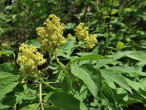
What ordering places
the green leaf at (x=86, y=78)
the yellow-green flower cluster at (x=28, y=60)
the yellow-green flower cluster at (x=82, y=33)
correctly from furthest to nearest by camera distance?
the yellow-green flower cluster at (x=82, y=33)
the yellow-green flower cluster at (x=28, y=60)
the green leaf at (x=86, y=78)

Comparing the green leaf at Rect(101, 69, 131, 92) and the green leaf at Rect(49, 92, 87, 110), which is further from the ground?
the green leaf at Rect(101, 69, 131, 92)

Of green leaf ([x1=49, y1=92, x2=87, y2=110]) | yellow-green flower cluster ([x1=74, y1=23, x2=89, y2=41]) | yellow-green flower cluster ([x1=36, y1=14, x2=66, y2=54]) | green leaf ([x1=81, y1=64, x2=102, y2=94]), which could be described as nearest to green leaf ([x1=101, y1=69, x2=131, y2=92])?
green leaf ([x1=81, y1=64, x2=102, y2=94])

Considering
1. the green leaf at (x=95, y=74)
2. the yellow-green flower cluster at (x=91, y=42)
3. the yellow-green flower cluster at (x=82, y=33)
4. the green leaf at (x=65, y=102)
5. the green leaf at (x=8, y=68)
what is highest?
the yellow-green flower cluster at (x=82, y=33)

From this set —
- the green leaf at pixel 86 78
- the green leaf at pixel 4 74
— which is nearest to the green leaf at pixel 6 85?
the green leaf at pixel 4 74

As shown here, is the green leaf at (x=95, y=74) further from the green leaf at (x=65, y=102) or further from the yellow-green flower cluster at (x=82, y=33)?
the yellow-green flower cluster at (x=82, y=33)

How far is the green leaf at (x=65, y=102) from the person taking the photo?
3.33 feet

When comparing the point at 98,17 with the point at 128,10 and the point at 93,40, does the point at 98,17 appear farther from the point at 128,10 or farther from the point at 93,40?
the point at 93,40

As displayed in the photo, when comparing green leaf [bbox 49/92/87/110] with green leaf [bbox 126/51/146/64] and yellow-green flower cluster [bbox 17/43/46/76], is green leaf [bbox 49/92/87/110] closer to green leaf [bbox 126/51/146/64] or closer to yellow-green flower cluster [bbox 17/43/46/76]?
yellow-green flower cluster [bbox 17/43/46/76]

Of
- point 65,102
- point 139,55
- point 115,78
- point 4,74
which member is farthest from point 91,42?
point 4,74

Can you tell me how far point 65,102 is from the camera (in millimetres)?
1042

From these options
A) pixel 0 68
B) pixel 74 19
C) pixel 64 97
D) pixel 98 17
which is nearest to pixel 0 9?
pixel 74 19

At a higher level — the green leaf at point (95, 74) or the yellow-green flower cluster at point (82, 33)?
the yellow-green flower cluster at point (82, 33)

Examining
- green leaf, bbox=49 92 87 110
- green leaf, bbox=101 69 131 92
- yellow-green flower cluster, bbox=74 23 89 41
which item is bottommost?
green leaf, bbox=49 92 87 110

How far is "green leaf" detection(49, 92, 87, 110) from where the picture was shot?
3.33 ft
